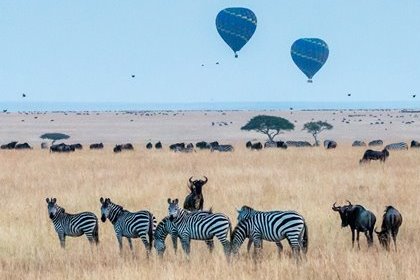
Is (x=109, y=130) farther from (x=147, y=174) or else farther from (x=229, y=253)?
(x=229, y=253)

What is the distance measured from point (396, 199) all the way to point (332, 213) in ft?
10.6

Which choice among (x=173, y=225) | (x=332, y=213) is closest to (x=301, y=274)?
(x=173, y=225)

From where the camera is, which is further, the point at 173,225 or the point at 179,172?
the point at 179,172

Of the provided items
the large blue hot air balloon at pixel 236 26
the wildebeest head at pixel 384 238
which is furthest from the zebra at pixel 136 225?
the large blue hot air balloon at pixel 236 26

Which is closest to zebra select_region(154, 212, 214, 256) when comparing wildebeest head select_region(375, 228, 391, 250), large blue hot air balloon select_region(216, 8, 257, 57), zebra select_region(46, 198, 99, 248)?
zebra select_region(46, 198, 99, 248)

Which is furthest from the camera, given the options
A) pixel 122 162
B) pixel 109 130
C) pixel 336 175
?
pixel 109 130

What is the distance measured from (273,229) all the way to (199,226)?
3.83ft

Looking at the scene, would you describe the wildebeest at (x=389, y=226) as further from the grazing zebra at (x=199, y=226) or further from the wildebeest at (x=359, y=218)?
the grazing zebra at (x=199, y=226)

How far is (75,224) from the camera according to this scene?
461 inches

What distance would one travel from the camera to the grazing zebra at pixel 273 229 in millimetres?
10398

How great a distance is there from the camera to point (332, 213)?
15.0m

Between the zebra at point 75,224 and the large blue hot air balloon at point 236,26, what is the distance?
4071cm

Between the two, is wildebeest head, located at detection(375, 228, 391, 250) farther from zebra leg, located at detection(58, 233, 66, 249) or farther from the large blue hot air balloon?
the large blue hot air balloon

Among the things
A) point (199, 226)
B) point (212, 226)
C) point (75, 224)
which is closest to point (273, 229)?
point (212, 226)
